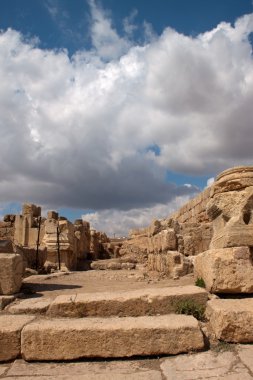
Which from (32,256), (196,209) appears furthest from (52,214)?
(196,209)

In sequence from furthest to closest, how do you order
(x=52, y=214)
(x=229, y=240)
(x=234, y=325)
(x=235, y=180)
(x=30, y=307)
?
(x=52, y=214) → (x=235, y=180) → (x=229, y=240) → (x=30, y=307) → (x=234, y=325)

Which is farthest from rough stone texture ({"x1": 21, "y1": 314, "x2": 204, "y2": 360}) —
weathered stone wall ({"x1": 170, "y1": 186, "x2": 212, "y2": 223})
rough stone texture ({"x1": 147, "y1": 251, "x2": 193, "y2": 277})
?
weathered stone wall ({"x1": 170, "y1": 186, "x2": 212, "y2": 223})

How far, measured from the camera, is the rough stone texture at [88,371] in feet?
10.4

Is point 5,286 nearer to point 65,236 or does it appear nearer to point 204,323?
point 204,323

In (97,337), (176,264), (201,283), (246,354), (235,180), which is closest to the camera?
(246,354)

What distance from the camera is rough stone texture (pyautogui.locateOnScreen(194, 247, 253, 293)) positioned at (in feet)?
13.9

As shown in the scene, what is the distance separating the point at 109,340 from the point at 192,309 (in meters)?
1.13

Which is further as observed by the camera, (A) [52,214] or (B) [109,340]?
(A) [52,214]

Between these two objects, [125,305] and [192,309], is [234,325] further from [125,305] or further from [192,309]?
[125,305]

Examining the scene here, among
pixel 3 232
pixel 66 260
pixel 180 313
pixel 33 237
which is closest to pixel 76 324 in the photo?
pixel 180 313

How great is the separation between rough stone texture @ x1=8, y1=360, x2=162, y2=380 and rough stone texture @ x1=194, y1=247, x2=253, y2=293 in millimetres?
1364

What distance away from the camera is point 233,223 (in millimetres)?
4703

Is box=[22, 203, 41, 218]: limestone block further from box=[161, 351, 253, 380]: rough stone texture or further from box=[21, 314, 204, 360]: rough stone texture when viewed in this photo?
box=[161, 351, 253, 380]: rough stone texture

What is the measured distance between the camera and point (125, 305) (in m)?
4.28
